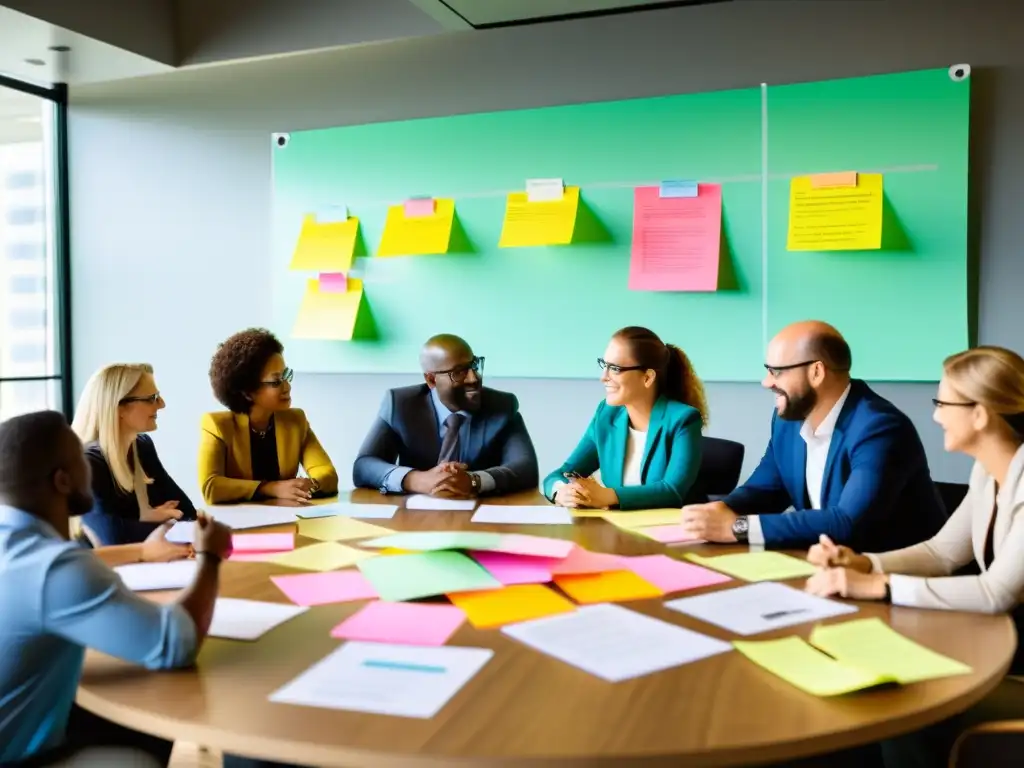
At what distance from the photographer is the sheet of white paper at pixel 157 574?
1755mm

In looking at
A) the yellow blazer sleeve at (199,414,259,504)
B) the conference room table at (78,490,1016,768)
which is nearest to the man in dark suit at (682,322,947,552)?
the conference room table at (78,490,1016,768)

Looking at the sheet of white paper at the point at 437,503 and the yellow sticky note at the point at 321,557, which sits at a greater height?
the sheet of white paper at the point at 437,503

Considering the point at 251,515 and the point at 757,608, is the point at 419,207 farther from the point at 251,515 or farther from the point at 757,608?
the point at 757,608

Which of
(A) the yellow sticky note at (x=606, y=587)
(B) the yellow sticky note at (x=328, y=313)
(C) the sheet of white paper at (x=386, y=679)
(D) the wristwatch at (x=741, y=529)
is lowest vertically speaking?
(C) the sheet of white paper at (x=386, y=679)

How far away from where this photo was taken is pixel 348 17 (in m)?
3.88

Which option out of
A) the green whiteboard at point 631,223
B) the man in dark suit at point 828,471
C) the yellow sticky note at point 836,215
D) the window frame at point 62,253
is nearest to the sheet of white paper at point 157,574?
the man in dark suit at point 828,471

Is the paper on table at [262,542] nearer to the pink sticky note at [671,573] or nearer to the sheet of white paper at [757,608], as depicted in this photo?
the pink sticky note at [671,573]

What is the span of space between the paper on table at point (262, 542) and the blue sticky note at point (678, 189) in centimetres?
203

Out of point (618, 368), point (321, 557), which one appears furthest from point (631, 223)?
point (321, 557)

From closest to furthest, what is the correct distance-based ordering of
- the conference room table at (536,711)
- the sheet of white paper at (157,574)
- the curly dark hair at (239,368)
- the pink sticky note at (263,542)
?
1. the conference room table at (536,711)
2. the sheet of white paper at (157,574)
3. the pink sticky note at (263,542)
4. the curly dark hair at (239,368)

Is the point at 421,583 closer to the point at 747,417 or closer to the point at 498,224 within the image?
the point at 747,417

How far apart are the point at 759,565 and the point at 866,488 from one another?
460mm

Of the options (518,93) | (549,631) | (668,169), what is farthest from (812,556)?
(518,93)

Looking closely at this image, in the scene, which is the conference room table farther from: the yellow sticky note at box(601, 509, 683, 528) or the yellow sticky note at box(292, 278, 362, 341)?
the yellow sticky note at box(292, 278, 362, 341)
